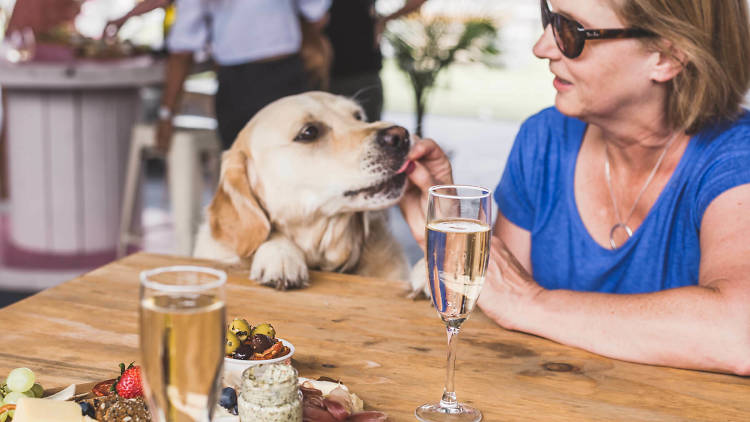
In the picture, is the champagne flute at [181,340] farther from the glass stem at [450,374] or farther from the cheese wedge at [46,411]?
the glass stem at [450,374]

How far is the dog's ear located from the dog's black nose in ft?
1.10

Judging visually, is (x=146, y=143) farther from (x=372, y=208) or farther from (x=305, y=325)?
(x=305, y=325)

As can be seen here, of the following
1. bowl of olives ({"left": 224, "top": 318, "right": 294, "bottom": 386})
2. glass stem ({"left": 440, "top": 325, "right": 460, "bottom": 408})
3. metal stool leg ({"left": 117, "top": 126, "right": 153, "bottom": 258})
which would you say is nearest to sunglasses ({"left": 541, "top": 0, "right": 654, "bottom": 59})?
glass stem ({"left": 440, "top": 325, "right": 460, "bottom": 408})

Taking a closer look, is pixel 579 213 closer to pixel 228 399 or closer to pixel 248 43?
pixel 228 399

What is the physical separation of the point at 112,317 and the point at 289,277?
0.34 meters

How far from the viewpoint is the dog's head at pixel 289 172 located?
5.77 ft

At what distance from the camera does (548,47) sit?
5.00ft

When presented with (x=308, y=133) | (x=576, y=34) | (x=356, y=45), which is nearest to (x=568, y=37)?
(x=576, y=34)

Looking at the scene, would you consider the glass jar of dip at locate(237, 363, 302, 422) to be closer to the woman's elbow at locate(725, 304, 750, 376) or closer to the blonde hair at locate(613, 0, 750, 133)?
the woman's elbow at locate(725, 304, 750, 376)

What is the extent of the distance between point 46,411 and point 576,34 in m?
1.12

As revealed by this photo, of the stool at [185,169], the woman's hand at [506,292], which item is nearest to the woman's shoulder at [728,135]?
the woman's hand at [506,292]

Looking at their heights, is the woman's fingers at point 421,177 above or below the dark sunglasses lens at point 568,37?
below

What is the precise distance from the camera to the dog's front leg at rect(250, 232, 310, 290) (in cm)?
148

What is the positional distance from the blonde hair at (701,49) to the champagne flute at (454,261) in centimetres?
69
